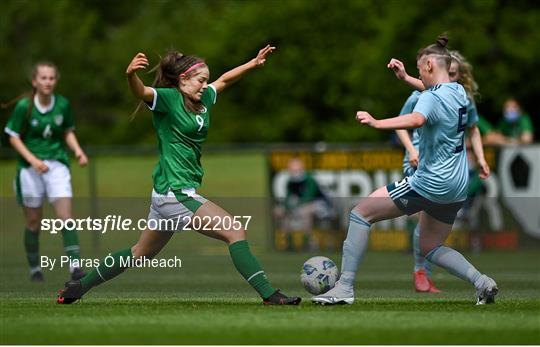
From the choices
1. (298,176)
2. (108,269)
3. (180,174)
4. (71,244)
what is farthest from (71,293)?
(298,176)

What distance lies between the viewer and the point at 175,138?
10062 millimetres

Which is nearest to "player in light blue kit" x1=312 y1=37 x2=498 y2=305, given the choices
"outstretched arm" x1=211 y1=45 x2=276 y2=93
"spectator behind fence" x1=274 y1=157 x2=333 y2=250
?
"outstretched arm" x1=211 y1=45 x2=276 y2=93

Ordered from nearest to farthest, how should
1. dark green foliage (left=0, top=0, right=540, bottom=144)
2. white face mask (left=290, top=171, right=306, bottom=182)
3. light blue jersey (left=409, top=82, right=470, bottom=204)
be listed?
light blue jersey (left=409, top=82, right=470, bottom=204)
white face mask (left=290, top=171, right=306, bottom=182)
dark green foliage (left=0, top=0, right=540, bottom=144)

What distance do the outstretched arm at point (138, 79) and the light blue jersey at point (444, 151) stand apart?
6.83 ft

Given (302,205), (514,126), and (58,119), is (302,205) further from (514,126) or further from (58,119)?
(58,119)

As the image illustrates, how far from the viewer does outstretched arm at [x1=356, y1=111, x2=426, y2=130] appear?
9.17 metres

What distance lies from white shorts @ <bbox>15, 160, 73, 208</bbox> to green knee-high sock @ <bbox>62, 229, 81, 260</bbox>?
426 millimetres

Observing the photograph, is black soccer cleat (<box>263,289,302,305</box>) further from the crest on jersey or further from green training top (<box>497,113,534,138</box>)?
green training top (<box>497,113,534,138</box>)

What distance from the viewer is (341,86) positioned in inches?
2111

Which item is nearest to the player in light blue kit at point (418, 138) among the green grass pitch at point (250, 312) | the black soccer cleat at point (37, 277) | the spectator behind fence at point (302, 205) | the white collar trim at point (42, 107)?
the green grass pitch at point (250, 312)

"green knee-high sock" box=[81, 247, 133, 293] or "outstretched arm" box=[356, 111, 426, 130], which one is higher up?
"outstretched arm" box=[356, 111, 426, 130]

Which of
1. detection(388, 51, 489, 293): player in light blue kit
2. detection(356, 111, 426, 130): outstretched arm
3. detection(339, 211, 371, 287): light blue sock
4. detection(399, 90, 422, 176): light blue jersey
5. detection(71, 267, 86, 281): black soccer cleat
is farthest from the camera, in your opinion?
detection(71, 267, 86, 281): black soccer cleat

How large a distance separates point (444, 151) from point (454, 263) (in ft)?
2.98

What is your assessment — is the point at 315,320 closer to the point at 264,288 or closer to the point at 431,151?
the point at 264,288
